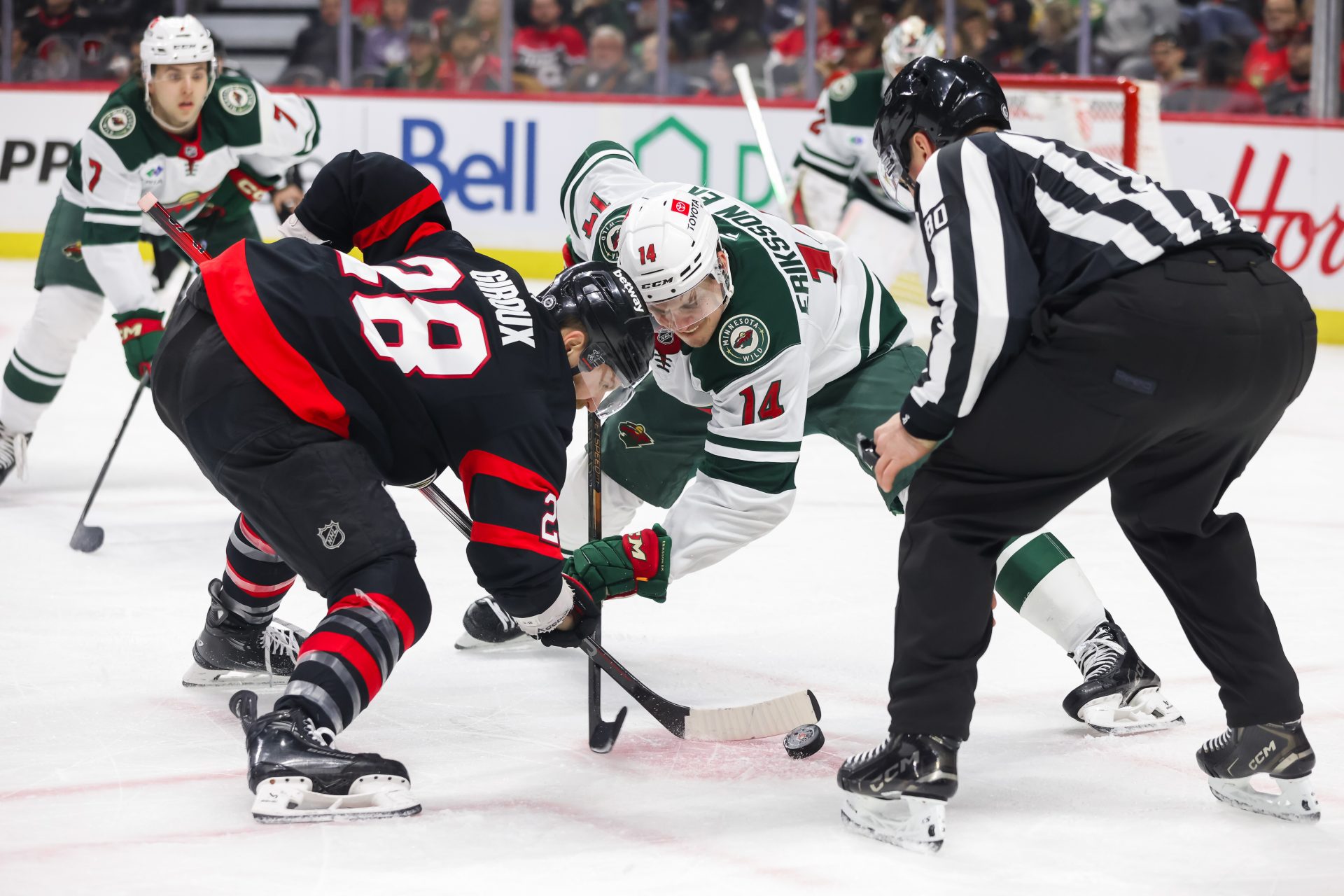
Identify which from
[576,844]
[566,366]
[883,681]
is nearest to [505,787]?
[576,844]

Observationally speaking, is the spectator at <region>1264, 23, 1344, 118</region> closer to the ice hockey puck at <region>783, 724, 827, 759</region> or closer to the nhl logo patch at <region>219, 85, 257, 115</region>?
the nhl logo patch at <region>219, 85, 257, 115</region>

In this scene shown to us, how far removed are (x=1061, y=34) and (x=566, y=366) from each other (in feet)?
20.8

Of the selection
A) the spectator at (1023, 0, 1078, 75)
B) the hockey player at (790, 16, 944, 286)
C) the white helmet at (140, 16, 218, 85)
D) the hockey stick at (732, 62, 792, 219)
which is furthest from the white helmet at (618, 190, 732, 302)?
the spectator at (1023, 0, 1078, 75)

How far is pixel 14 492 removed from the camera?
432 cm

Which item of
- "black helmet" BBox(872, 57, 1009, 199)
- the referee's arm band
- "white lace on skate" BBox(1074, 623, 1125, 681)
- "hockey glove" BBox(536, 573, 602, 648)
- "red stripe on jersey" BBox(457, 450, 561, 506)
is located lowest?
"white lace on skate" BBox(1074, 623, 1125, 681)

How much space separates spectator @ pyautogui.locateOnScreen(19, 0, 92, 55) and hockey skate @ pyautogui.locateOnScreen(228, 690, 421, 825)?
23.7ft

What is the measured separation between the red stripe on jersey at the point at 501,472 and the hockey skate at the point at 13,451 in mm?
2570

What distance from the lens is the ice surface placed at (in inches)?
79.9

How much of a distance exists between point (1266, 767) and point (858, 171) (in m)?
3.91

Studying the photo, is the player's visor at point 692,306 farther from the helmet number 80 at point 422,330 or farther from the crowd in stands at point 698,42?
the crowd in stands at point 698,42

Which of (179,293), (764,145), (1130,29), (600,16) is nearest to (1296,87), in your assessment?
(1130,29)

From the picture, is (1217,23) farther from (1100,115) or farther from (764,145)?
(764,145)

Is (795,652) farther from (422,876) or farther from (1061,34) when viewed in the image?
(1061,34)

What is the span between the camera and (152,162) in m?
4.23
